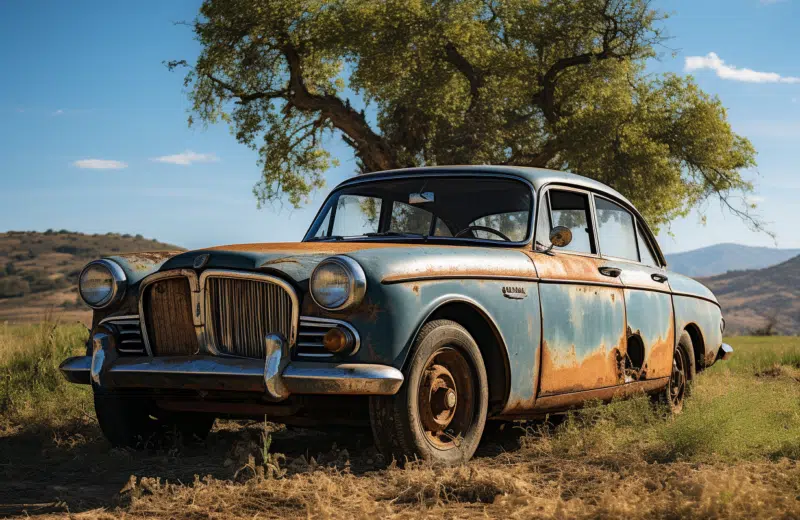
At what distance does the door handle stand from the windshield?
0.83 m

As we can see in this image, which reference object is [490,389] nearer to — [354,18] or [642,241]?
[642,241]

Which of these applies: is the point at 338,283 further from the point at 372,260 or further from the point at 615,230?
the point at 615,230

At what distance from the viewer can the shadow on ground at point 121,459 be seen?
4.31 m

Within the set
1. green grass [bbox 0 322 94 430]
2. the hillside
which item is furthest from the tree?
the hillside

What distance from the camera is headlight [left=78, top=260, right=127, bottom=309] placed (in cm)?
496

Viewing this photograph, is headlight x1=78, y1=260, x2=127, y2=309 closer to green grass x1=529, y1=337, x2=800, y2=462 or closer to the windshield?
the windshield

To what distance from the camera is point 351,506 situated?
3807 millimetres

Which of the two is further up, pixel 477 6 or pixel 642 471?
pixel 477 6

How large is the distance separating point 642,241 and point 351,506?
4.11 metres

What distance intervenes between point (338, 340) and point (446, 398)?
0.71 meters

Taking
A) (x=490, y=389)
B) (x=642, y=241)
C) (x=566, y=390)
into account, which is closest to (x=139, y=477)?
(x=490, y=389)

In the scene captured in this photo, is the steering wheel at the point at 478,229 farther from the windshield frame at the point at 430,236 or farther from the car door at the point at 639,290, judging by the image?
the car door at the point at 639,290

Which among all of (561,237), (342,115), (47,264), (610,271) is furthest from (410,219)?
(47,264)

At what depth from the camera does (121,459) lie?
5082 mm
